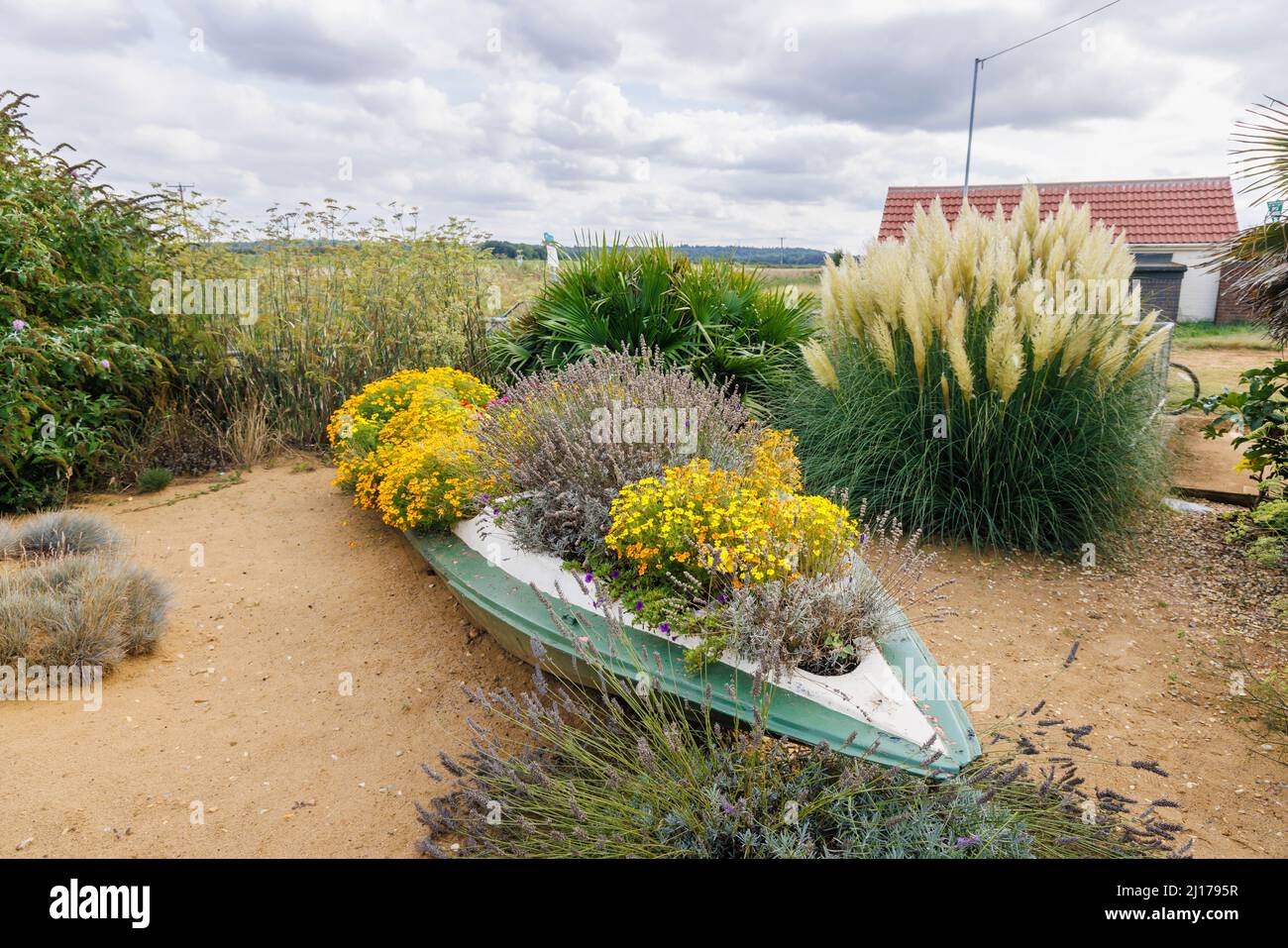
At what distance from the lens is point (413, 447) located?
5109 millimetres

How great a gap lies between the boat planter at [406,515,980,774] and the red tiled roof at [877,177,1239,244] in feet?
58.1

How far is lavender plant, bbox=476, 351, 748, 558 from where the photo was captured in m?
3.76

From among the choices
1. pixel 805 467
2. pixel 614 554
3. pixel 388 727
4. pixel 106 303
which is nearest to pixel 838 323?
pixel 805 467

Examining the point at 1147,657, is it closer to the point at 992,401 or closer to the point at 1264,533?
the point at 992,401

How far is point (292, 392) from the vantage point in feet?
25.4

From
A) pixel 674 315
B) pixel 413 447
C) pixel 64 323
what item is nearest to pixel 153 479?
pixel 64 323

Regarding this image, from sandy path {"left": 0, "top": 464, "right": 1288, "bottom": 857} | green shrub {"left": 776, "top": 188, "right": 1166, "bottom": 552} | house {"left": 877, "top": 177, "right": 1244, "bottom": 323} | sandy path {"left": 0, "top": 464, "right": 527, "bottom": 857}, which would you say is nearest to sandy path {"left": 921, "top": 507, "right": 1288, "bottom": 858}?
sandy path {"left": 0, "top": 464, "right": 1288, "bottom": 857}

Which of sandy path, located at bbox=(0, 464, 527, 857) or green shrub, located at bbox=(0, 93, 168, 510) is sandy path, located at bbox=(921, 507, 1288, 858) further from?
green shrub, located at bbox=(0, 93, 168, 510)

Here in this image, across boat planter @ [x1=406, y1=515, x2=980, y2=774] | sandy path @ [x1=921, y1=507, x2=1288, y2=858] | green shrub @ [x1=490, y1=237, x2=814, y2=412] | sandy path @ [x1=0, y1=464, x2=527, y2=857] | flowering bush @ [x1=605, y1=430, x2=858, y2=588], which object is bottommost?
sandy path @ [x1=0, y1=464, x2=527, y2=857]

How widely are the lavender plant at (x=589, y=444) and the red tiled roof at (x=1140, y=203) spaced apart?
16.4m

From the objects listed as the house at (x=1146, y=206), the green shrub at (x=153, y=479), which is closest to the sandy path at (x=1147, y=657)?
the green shrub at (x=153, y=479)

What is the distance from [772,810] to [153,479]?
6.32m

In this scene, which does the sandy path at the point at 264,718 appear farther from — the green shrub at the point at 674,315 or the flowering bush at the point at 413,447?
the green shrub at the point at 674,315

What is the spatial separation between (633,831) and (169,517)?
538 cm
